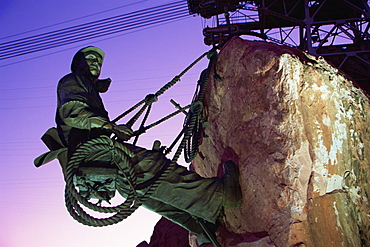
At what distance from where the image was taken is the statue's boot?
13.8ft

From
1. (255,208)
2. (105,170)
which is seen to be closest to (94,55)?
(105,170)

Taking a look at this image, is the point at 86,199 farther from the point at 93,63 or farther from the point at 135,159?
the point at 93,63

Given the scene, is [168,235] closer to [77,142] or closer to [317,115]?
[77,142]

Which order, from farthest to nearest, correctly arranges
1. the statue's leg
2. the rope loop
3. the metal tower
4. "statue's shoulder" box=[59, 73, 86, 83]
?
1. the metal tower
2. "statue's shoulder" box=[59, 73, 86, 83]
3. the statue's leg
4. the rope loop

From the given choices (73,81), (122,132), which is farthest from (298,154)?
(73,81)

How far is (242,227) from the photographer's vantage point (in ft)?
13.8

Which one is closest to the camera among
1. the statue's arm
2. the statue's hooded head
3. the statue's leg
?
the statue's arm

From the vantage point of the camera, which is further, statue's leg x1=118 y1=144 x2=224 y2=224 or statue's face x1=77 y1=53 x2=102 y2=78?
statue's face x1=77 y1=53 x2=102 y2=78

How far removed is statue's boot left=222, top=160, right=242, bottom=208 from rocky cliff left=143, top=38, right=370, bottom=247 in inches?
2.8

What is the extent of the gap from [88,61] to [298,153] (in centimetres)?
271

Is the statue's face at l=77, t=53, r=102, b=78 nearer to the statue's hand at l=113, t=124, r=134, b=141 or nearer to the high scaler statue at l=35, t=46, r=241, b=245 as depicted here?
the high scaler statue at l=35, t=46, r=241, b=245

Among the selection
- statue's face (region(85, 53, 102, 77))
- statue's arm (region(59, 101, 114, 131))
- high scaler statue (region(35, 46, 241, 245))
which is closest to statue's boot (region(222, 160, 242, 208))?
high scaler statue (region(35, 46, 241, 245))

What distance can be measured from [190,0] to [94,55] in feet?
31.0

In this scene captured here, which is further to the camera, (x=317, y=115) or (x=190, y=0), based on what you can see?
(x=190, y=0)
